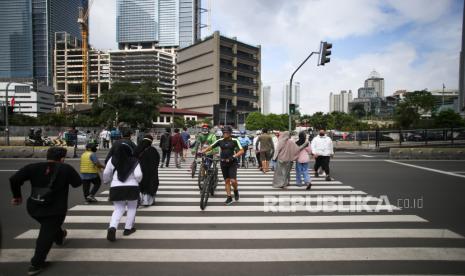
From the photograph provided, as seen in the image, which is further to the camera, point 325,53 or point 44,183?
point 325,53

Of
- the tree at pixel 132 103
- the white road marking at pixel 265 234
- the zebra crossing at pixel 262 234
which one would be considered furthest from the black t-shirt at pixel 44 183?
the tree at pixel 132 103

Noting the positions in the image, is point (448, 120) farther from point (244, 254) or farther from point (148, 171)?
point (244, 254)

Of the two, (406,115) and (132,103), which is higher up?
(132,103)

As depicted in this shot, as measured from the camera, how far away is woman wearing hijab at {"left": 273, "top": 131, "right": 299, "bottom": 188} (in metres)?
9.56

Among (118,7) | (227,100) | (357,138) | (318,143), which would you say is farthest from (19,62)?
(318,143)

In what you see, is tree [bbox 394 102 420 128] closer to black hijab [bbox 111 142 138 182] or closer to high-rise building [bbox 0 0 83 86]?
black hijab [bbox 111 142 138 182]

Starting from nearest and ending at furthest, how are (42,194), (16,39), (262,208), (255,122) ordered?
(42,194)
(262,208)
(255,122)
(16,39)

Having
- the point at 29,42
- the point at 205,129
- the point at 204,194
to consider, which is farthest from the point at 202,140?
the point at 29,42

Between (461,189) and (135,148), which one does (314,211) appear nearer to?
(135,148)

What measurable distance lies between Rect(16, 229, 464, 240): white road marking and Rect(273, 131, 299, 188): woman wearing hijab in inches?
159

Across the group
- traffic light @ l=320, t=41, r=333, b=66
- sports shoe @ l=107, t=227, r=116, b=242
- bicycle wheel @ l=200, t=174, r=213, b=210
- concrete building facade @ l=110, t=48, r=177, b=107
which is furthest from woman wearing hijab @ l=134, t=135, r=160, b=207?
concrete building facade @ l=110, t=48, r=177, b=107

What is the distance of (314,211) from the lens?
22.8 ft

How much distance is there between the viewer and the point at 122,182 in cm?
517

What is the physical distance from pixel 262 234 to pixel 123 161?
256 centimetres
